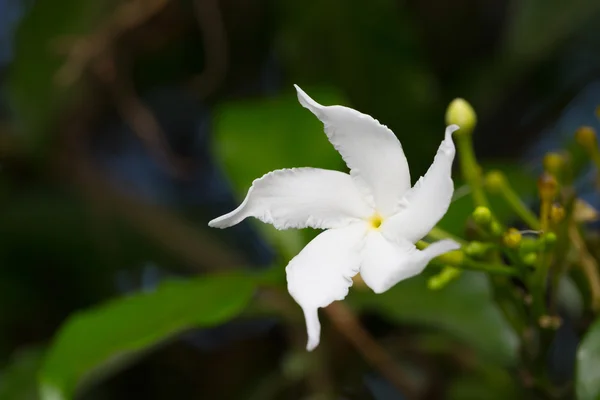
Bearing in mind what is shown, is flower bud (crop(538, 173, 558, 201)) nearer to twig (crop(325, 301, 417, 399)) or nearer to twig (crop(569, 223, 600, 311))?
twig (crop(569, 223, 600, 311))

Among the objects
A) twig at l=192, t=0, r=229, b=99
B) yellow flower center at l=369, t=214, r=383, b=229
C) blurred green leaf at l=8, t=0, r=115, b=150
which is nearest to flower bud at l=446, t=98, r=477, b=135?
yellow flower center at l=369, t=214, r=383, b=229

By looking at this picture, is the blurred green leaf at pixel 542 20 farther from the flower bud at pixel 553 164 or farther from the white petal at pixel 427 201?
the white petal at pixel 427 201

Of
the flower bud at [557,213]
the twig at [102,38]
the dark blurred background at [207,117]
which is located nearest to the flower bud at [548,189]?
the flower bud at [557,213]

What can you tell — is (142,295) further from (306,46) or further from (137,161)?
(137,161)

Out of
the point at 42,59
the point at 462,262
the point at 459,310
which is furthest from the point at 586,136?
the point at 42,59

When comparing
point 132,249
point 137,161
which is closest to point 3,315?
point 132,249

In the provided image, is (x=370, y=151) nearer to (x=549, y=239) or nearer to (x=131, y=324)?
(x=549, y=239)

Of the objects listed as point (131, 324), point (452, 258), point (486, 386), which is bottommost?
point (486, 386)
